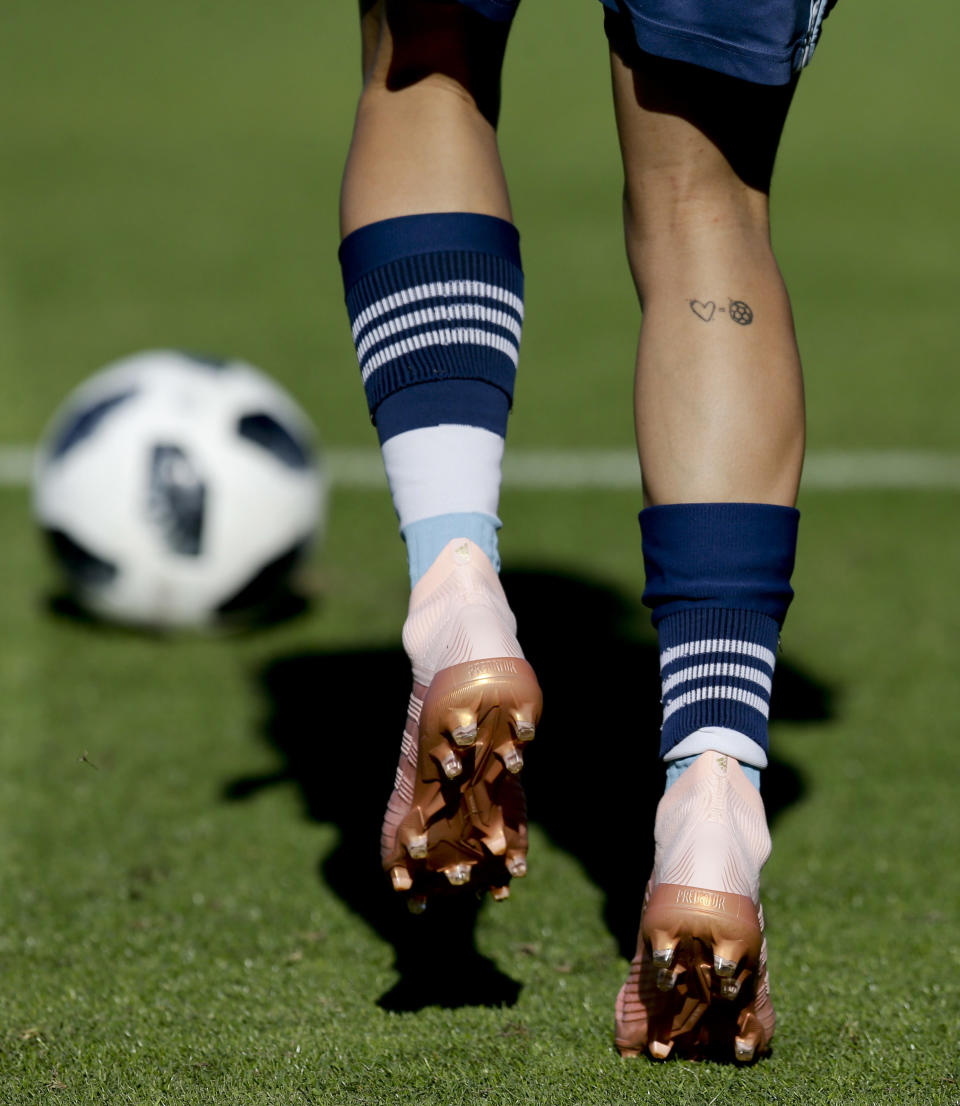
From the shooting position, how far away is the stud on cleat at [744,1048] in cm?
136

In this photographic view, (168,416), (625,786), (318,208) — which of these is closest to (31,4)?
(318,208)

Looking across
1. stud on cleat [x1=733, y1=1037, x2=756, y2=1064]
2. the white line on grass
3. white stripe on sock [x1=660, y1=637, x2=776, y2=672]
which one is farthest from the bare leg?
the white line on grass

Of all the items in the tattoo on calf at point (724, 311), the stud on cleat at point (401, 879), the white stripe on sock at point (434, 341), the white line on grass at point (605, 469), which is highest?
the tattoo on calf at point (724, 311)

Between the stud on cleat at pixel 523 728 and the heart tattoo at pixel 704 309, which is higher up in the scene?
the heart tattoo at pixel 704 309

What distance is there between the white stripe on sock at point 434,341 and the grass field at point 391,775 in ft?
2.22

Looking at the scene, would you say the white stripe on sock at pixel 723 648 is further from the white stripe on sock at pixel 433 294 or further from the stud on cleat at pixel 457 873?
the white stripe on sock at pixel 433 294

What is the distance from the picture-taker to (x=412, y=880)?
1.41 metres

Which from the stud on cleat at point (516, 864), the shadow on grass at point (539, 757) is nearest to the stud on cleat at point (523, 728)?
the stud on cleat at point (516, 864)

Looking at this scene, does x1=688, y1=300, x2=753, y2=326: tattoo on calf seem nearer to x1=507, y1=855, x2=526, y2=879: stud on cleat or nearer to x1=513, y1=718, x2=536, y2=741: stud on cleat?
x1=513, y1=718, x2=536, y2=741: stud on cleat

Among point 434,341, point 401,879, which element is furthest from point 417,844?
point 434,341

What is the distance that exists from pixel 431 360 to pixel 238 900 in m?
0.75

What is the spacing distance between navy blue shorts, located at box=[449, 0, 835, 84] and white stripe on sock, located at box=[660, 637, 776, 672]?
53 centimetres

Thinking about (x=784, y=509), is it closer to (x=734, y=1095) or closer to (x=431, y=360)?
(x=431, y=360)

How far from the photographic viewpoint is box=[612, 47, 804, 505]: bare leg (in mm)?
1439
